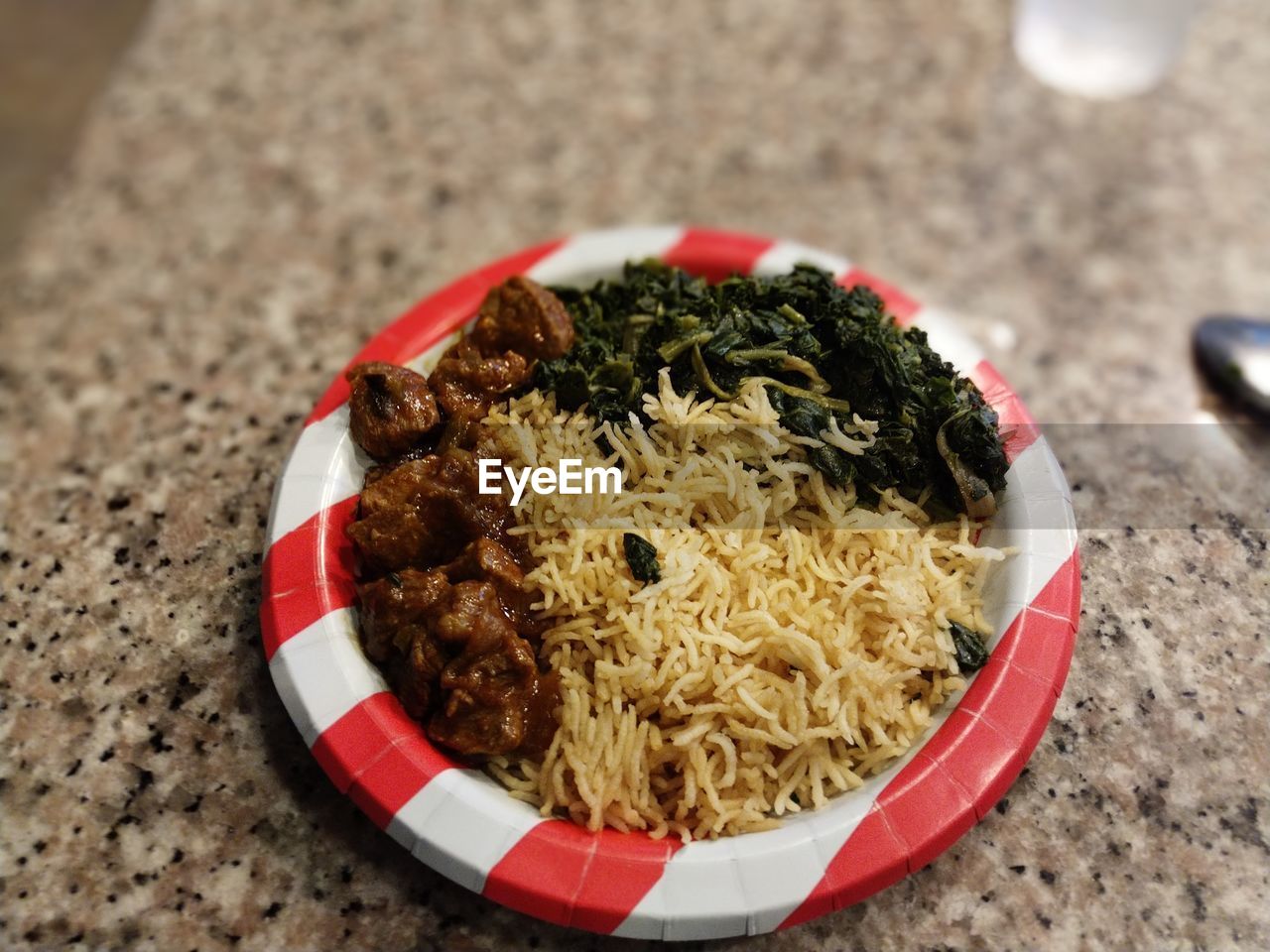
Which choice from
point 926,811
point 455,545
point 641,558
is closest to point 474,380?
point 455,545

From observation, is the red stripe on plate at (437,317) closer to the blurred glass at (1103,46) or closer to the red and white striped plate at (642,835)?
the red and white striped plate at (642,835)

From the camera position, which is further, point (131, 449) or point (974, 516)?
point (131, 449)

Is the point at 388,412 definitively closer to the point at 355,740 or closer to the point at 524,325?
the point at 524,325

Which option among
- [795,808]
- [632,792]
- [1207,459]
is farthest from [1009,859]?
[1207,459]

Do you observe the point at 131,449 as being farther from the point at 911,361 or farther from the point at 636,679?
the point at 911,361

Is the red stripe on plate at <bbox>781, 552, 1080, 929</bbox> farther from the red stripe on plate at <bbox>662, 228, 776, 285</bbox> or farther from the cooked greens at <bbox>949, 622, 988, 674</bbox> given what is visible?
the red stripe on plate at <bbox>662, 228, 776, 285</bbox>

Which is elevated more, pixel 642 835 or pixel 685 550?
pixel 685 550
